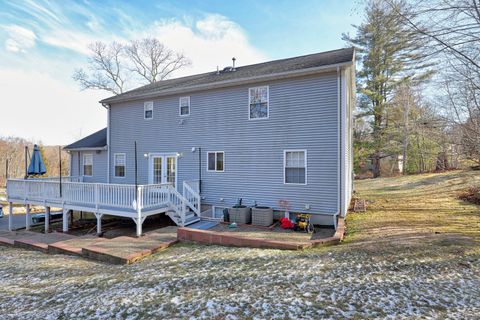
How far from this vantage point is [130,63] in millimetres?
28719

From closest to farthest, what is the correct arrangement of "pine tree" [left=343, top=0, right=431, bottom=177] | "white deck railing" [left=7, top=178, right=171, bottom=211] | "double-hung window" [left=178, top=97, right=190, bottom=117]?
1. "white deck railing" [left=7, top=178, right=171, bottom=211]
2. "double-hung window" [left=178, top=97, right=190, bottom=117]
3. "pine tree" [left=343, top=0, right=431, bottom=177]

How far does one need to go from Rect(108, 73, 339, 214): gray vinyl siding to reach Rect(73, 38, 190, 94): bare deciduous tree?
1779 centimetres

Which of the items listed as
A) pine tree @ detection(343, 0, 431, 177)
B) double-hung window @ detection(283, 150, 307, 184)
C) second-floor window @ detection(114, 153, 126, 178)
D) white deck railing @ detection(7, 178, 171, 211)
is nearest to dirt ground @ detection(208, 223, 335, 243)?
double-hung window @ detection(283, 150, 307, 184)

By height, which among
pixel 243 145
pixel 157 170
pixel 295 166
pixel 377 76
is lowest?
pixel 157 170

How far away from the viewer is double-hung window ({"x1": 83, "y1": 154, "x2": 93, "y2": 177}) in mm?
14398

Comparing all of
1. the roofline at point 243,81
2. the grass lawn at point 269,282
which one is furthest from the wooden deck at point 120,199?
the roofline at point 243,81

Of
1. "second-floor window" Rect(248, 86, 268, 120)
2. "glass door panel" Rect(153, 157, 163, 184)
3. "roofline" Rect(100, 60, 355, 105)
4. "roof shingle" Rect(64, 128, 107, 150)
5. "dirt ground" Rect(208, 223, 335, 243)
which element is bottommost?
"dirt ground" Rect(208, 223, 335, 243)

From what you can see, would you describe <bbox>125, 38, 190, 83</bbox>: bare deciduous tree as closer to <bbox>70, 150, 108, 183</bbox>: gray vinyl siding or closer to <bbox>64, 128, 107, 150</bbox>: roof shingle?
<bbox>64, 128, 107, 150</bbox>: roof shingle

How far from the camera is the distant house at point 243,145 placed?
8.67 meters

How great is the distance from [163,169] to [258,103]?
542 centimetres

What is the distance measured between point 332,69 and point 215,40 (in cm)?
1287

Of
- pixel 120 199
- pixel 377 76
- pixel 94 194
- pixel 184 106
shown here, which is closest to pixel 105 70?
pixel 184 106

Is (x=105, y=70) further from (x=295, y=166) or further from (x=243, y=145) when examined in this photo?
(x=295, y=166)

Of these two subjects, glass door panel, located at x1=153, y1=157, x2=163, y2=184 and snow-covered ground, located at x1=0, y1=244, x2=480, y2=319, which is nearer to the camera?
snow-covered ground, located at x1=0, y1=244, x2=480, y2=319
